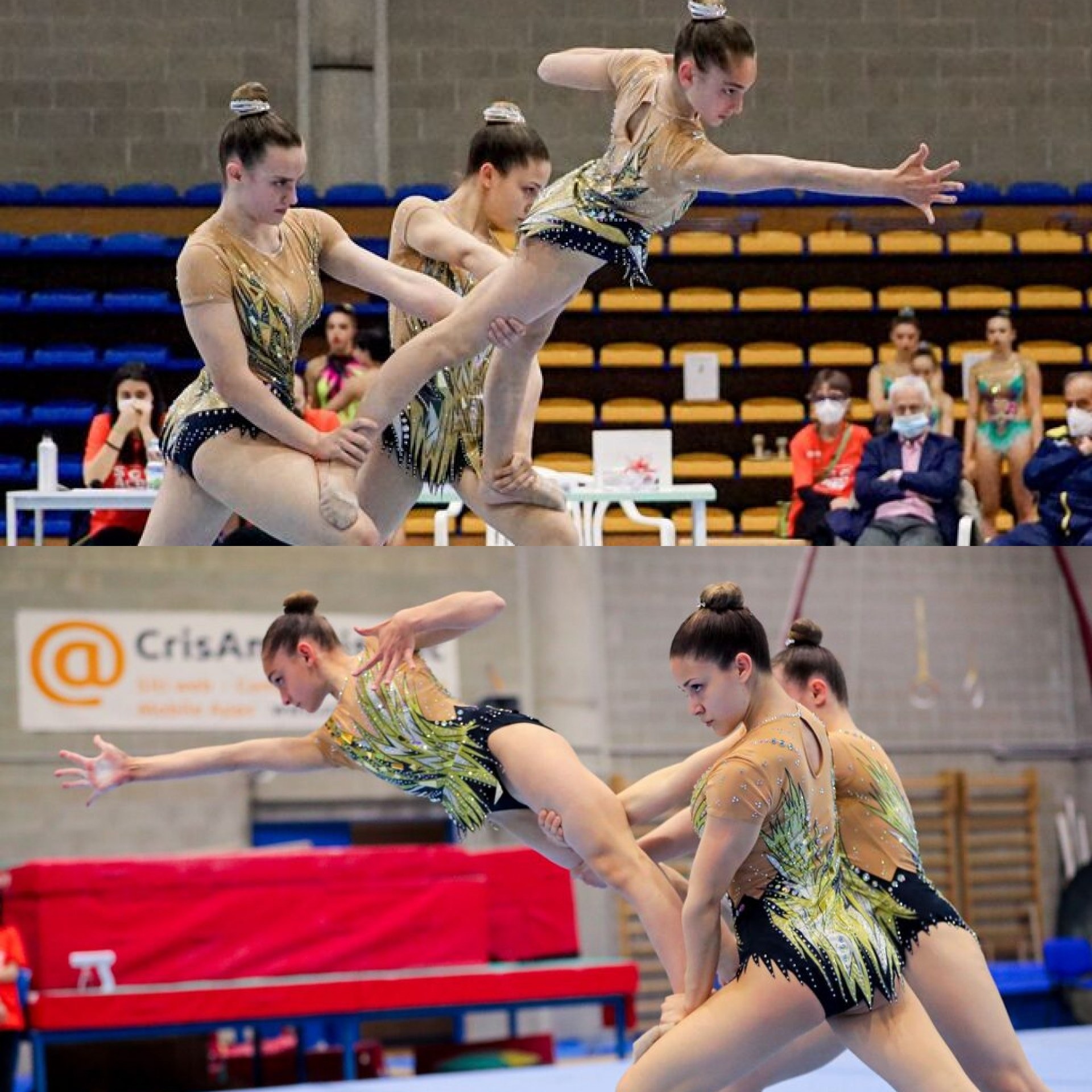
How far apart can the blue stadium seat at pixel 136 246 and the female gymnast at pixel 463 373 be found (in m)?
7.47

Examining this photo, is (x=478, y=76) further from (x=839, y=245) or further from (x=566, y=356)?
(x=839, y=245)

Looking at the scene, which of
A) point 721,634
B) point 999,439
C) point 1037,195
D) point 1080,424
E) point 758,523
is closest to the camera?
point 721,634

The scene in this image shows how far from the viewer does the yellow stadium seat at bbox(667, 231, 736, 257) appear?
1192 cm

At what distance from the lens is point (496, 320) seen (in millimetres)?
3930

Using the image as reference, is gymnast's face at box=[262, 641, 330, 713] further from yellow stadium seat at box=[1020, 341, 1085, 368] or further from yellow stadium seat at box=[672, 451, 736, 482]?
yellow stadium seat at box=[1020, 341, 1085, 368]

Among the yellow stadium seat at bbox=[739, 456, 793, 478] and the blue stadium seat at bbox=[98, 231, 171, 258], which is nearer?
the yellow stadium seat at bbox=[739, 456, 793, 478]

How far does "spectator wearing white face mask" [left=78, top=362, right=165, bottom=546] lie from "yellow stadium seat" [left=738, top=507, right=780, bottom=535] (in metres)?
4.68

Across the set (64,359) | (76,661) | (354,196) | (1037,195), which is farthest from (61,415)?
(1037,195)

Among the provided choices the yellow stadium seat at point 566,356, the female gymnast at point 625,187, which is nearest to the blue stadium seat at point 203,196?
the yellow stadium seat at point 566,356

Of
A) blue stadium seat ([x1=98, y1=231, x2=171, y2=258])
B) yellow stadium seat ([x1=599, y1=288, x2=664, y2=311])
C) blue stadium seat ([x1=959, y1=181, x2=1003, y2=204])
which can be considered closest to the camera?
Result: blue stadium seat ([x1=98, y1=231, x2=171, y2=258])

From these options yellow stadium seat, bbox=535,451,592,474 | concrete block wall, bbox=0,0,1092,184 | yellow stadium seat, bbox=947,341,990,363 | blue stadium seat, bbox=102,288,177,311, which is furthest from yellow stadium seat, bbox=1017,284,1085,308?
blue stadium seat, bbox=102,288,177,311

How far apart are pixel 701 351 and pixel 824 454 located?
4077mm

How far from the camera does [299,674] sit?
3.59m

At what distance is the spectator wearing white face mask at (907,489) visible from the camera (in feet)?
21.6
